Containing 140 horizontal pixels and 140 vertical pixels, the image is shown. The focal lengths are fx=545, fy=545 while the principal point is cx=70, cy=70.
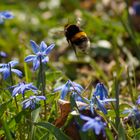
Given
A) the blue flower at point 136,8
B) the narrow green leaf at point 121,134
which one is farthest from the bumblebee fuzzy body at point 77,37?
the blue flower at point 136,8

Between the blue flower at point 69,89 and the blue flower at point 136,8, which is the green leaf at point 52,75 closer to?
the blue flower at point 69,89

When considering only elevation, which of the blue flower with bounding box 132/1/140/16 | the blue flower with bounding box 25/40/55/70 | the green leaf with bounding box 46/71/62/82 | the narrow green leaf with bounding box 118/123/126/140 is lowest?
the narrow green leaf with bounding box 118/123/126/140

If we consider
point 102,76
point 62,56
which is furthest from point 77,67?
point 102,76

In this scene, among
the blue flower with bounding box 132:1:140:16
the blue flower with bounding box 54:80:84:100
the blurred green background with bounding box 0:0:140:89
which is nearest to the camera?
the blue flower with bounding box 54:80:84:100

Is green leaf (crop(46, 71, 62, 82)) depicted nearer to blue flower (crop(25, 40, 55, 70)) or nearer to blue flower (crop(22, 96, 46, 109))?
blue flower (crop(25, 40, 55, 70))

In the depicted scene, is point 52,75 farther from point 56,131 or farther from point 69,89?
point 56,131

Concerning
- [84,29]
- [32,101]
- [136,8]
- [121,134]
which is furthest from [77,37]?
[136,8]

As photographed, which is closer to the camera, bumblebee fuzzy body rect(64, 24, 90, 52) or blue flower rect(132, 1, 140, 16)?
bumblebee fuzzy body rect(64, 24, 90, 52)

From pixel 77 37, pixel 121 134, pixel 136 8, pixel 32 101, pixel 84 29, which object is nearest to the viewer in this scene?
pixel 121 134

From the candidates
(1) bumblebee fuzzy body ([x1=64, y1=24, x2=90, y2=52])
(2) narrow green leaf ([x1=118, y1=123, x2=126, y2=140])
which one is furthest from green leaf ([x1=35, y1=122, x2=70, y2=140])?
(1) bumblebee fuzzy body ([x1=64, y1=24, x2=90, y2=52])
